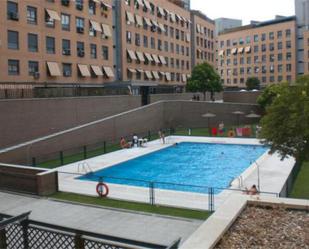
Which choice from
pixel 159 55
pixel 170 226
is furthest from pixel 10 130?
pixel 159 55

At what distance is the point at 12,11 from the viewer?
37.0 m

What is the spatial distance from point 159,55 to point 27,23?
1208 inches

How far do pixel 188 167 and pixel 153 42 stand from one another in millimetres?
36845

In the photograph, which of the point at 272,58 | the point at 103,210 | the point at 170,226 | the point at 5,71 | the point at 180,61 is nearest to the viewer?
the point at 170,226

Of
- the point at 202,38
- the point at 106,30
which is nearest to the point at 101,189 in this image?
the point at 106,30

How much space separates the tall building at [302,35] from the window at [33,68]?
76.2 metres

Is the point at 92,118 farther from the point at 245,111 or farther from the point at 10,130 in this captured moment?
the point at 245,111

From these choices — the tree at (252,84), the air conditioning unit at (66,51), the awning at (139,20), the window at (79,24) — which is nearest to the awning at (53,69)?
the air conditioning unit at (66,51)

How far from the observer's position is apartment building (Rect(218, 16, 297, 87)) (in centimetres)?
10281

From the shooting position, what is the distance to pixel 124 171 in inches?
1178

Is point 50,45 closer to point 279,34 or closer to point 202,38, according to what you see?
point 202,38

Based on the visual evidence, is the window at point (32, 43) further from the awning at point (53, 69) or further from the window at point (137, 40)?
the window at point (137, 40)

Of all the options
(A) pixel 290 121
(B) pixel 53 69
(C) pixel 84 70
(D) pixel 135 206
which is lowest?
(D) pixel 135 206

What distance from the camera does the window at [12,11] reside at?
36562 millimetres
